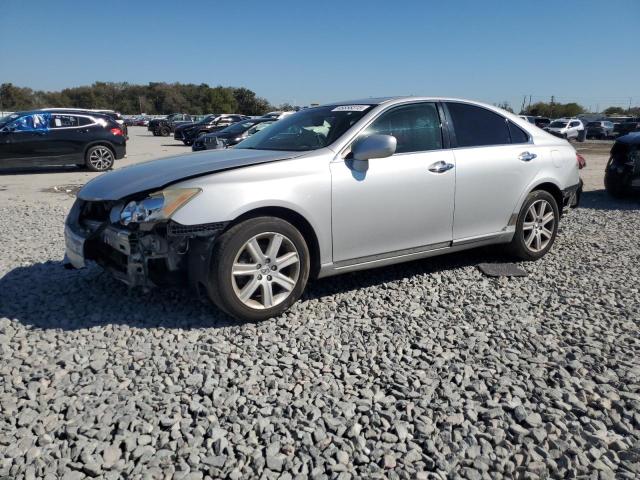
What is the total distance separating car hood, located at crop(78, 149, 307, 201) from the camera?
11.9ft

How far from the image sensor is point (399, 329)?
143 inches

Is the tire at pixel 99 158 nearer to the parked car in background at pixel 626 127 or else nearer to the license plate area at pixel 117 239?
the license plate area at pixel 117 239

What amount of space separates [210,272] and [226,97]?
93.8m

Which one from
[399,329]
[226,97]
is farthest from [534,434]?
[226,97]

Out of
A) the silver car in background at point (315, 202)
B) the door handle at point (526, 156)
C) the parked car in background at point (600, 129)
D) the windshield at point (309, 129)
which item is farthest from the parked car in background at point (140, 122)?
the door handle at point (526, 156)

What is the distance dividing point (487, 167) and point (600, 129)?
37.8 meters

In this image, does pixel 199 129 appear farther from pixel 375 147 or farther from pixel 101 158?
pixel 375 147

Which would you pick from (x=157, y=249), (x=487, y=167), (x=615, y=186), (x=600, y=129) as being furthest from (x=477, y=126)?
(x=600, y=129)

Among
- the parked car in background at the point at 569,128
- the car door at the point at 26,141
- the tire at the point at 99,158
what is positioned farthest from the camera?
the parked car in background at the point at 569,128

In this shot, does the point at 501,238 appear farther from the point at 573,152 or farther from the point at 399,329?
the point at 399,329

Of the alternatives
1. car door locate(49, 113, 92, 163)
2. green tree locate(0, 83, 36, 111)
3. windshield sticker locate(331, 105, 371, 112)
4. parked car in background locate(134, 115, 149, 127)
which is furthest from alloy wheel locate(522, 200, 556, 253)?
green tree locate(0, 83, 36, 111)

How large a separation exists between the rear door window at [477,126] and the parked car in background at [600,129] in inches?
1449

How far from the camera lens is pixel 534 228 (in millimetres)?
5203

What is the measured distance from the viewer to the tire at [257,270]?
349cm
